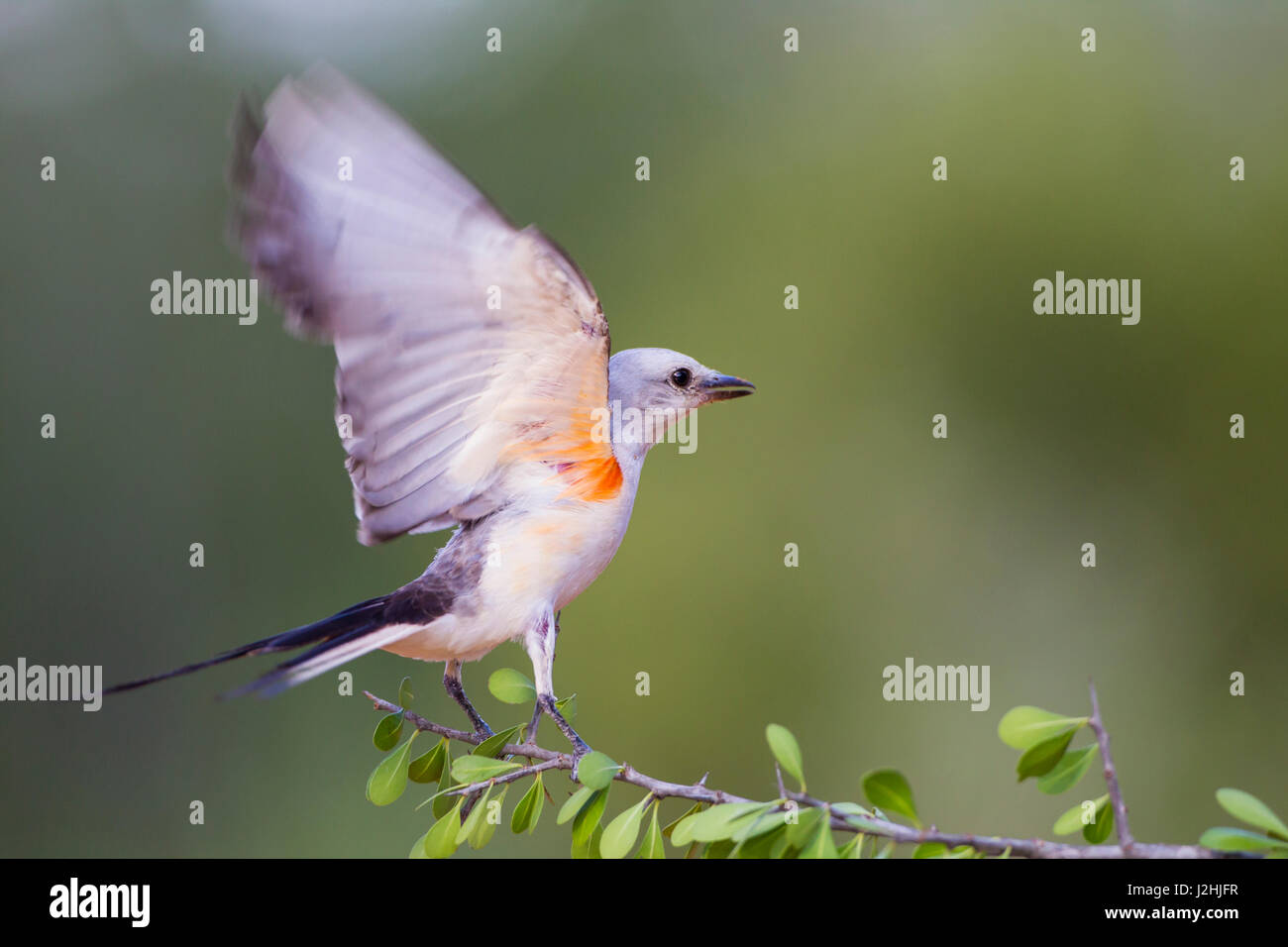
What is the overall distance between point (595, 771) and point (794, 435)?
5.94m

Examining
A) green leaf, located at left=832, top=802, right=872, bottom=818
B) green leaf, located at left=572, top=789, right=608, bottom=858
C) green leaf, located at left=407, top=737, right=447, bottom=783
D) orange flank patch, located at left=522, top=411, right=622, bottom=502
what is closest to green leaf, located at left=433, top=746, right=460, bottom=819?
green leaf, located at left=407, top=737, right=447, bottom=783

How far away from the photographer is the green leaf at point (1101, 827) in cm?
176

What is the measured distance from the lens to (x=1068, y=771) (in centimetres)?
164

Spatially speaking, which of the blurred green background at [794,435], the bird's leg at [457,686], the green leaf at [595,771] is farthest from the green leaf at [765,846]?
the blurred green background at [794,435]

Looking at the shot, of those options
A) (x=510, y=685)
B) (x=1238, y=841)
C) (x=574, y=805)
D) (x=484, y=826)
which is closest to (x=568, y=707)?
(x=510, y=685)

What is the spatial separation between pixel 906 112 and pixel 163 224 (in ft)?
20.0

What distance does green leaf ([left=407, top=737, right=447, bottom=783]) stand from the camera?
218cm

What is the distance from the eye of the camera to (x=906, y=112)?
336 inches

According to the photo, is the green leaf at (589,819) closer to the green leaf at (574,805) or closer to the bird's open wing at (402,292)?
the green leaf at (574,805)

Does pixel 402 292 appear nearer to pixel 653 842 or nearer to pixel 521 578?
pixel 521 578

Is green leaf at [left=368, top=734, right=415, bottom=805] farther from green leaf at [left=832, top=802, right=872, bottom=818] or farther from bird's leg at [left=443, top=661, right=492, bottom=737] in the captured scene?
green leaf at [left=832, top=802, right=872, bottom=818]

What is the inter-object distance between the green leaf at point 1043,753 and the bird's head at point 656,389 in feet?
4.47

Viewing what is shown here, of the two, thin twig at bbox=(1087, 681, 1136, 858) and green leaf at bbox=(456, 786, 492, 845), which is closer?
thin twig at bbox=(1087, 681, 1136, 858)

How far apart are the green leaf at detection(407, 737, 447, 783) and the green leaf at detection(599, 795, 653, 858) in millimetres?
483
